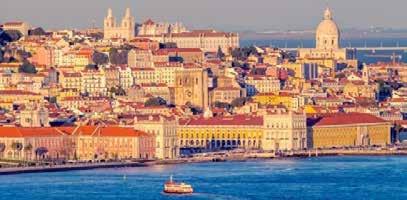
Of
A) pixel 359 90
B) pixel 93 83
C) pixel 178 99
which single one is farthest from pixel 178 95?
pixel 359 90

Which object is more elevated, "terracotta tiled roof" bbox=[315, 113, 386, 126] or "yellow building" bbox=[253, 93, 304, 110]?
"yellow building" bbox=[253, 93, 304, 110]

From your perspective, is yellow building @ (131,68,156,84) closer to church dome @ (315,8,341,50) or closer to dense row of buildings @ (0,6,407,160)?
dense row of buildings @ (0,6,407,160)

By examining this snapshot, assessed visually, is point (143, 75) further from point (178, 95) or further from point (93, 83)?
point (178, 95)

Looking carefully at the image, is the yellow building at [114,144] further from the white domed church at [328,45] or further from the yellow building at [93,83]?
the white domed church at [328,45]

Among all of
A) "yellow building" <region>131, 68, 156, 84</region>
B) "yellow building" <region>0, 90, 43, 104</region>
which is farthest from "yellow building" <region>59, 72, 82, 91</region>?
"yellow building" <region>0, 90, 43, 104</region>

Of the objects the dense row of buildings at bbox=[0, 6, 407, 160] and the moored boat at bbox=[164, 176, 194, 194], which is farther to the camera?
the dense row of buildings at bbox=[0, 6, 407, 160]

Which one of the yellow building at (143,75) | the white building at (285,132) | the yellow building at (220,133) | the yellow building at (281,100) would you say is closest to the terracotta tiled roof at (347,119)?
the white building at (285,132)

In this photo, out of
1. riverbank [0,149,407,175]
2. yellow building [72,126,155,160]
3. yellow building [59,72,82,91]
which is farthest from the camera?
yellow building [59,72,82,91]
